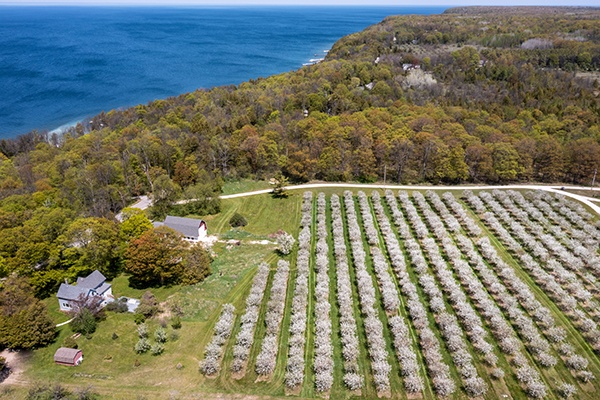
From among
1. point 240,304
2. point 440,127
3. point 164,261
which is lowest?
point 240,304

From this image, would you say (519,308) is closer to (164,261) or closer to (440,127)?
(164,261)

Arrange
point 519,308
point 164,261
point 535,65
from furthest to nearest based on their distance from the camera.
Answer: point 535,65 < point 164,261 < point 519,308

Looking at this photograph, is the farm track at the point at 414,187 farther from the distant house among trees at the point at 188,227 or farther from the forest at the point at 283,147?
the distant house among trees at the point at 188,227

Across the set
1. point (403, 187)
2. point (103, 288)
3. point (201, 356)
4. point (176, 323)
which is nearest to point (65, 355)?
point (103, 288)

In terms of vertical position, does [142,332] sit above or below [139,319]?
above

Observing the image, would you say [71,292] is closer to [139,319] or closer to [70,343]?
[70,343]

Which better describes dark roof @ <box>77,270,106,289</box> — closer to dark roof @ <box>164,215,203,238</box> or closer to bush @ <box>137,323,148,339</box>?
bush @ <box>137,323,148,339</box>

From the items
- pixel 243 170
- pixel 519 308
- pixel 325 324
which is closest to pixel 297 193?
pixel 243 170
